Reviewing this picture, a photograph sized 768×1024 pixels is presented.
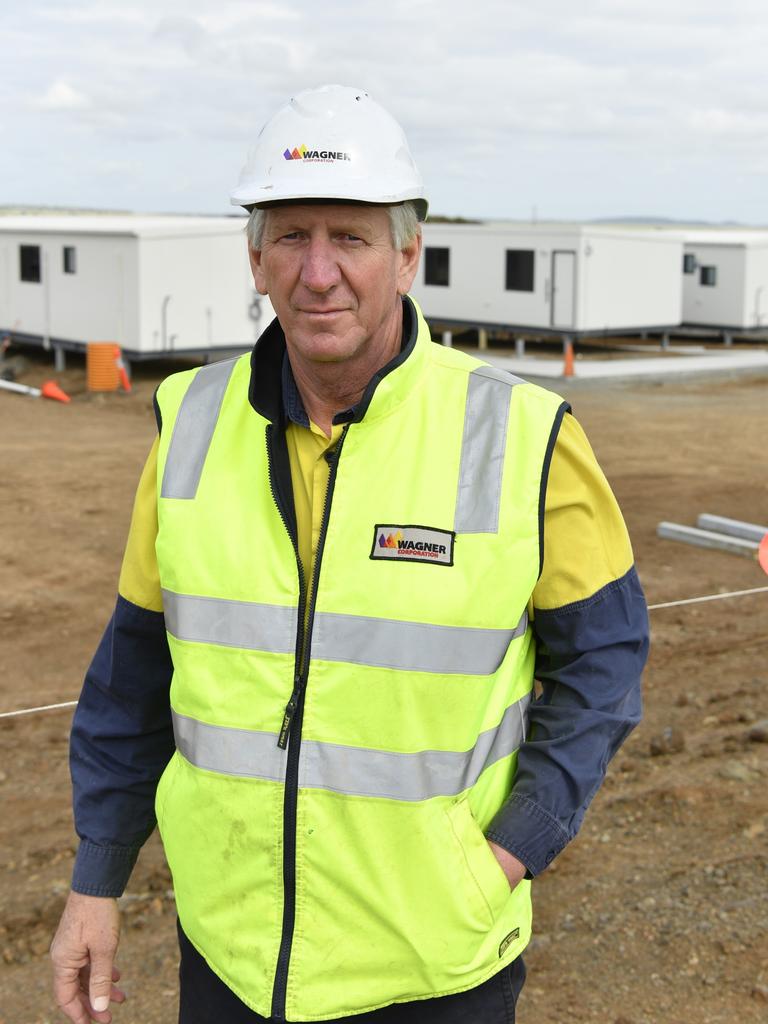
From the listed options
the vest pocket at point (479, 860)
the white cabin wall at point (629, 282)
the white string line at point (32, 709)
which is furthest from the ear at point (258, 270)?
the white cabin wall at point (629, 282)

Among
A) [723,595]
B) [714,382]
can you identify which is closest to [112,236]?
[714,382]

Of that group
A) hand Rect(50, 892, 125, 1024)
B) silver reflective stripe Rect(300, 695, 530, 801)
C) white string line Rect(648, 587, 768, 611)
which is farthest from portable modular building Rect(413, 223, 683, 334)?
silver reflective stripe Rect(300, 695, 530, 801)

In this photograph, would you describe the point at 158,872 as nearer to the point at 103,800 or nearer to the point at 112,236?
the point at 103,800

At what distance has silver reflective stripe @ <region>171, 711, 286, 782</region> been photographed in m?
2.00

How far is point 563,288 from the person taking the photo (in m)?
22.7

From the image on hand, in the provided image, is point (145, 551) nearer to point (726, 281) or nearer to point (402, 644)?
point (402, 644)

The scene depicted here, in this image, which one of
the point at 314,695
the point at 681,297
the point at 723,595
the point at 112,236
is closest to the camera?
the point at 314,695

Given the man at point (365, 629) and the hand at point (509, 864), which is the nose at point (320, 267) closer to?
the man at point (365, 629)

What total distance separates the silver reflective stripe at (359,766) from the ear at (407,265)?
2.51ft

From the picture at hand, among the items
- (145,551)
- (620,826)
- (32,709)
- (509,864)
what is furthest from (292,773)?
(32,709)

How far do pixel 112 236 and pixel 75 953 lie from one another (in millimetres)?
17502

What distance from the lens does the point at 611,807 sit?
5125 millimetres

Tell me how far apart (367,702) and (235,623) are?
26 centimetres

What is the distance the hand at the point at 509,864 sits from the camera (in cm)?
205
